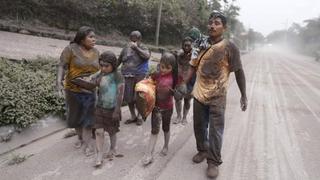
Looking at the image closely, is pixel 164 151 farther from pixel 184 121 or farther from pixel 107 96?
pixel 184 121

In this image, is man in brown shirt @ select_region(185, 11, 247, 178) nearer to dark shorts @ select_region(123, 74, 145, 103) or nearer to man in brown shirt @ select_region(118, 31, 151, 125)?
man in brown shirt @ select_region(118, 31, 151, 125)

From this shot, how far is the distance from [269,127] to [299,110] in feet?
8.26

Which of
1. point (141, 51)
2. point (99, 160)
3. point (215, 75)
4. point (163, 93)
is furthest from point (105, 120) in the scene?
point (141, 51)

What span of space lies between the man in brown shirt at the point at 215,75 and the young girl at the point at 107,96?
3.48ft

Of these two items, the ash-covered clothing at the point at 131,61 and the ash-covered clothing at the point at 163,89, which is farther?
the ash-covered clothing at the point at 131,61

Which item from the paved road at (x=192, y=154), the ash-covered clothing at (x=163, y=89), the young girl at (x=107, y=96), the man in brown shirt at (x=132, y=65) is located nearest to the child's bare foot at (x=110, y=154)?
the paved road at (x=192, y=154)

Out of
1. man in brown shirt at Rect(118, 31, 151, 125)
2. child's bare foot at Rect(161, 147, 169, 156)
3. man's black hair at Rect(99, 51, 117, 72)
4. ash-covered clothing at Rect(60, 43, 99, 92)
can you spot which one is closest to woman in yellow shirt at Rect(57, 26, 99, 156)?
ash-covered clothing at Rect(60, 43, 99, 92)

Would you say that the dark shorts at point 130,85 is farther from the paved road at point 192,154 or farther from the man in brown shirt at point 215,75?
the man in brown shirt at point 215,75

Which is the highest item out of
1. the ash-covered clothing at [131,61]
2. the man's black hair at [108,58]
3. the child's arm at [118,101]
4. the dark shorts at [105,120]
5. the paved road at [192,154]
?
the man's black hair at [108,58]

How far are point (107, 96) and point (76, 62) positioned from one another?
664 mm

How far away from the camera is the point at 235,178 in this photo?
4.93 m

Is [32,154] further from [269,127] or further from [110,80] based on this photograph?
[269,127]

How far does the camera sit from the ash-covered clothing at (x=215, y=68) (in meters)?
4.87

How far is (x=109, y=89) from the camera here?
5.08m
